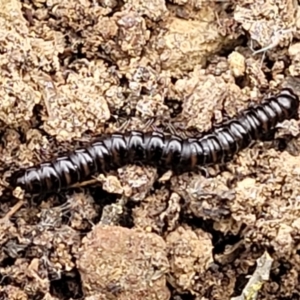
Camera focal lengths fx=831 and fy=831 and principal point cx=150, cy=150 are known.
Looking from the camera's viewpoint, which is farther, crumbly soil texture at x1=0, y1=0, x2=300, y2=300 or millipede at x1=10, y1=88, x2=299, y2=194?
millipede at x1=10, y1=88, x2=299, y2=194

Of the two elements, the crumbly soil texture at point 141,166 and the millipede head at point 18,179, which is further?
the millipede head at point 18,179

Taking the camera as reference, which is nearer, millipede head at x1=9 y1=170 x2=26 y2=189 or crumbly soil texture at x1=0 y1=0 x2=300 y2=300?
crumbly soil texture at x1=0 y1=0 x2=300 y2=300

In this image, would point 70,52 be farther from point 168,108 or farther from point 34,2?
point 168,108

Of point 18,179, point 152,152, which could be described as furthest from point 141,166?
point 18,179

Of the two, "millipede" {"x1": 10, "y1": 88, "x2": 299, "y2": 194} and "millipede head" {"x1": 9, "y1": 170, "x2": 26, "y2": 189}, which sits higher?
"millipede" {"x1": 10, "y1": 88, "x2": 299, "y2": 194}

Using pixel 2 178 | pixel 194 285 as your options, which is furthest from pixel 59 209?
pixel 194 285
